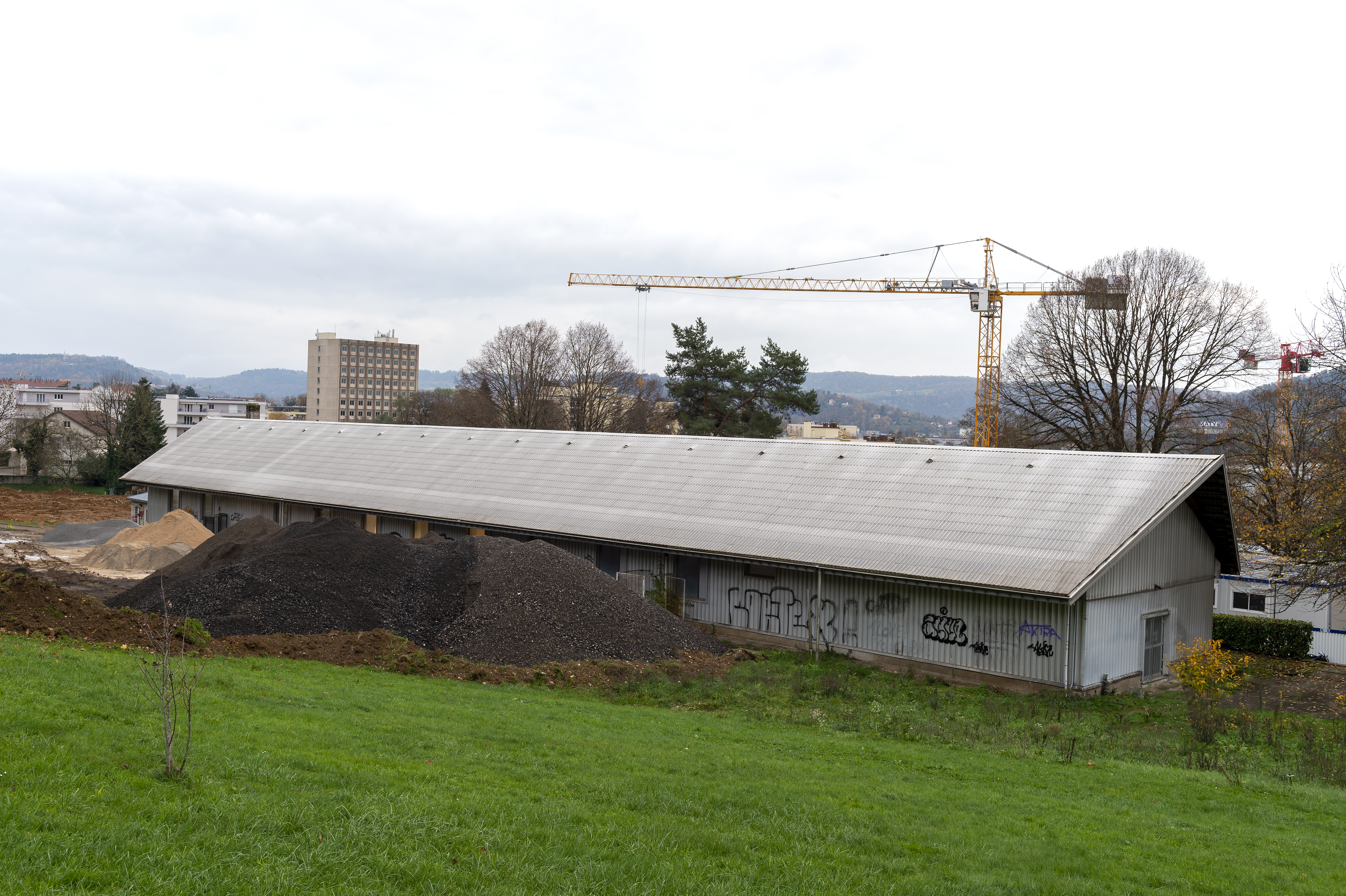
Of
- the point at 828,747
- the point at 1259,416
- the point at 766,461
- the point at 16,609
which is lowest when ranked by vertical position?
the point at 828,747

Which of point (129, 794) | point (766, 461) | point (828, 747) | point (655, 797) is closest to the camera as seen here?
point (129, 794)

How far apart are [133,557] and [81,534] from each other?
13.9m

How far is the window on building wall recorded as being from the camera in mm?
33156

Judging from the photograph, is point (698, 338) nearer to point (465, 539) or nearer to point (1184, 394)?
point (1184, 394)

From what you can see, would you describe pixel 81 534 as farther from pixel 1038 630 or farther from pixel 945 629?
pixel 1038 630

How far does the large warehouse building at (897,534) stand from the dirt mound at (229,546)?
14.0 feet

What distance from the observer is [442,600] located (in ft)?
78.9

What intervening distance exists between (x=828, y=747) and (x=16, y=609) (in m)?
15.7

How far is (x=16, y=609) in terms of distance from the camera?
58.4 feet

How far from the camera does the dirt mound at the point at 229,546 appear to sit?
31.1 meters

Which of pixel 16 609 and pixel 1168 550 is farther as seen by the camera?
pixel 1168 550

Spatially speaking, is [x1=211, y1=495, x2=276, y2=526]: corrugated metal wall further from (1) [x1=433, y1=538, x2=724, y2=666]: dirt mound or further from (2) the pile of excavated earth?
(1) [x1=433, y1=538, x2=724, y2=666]: dirt mound

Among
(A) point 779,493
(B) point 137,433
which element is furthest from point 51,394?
(A) point 779,493

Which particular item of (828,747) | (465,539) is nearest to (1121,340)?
(465,539)
